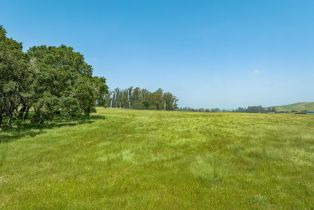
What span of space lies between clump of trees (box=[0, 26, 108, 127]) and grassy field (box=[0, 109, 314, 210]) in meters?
8.82

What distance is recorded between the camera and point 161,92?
616ft

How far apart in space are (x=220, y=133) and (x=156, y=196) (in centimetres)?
2239

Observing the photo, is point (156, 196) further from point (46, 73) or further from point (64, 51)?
point (64, 51)

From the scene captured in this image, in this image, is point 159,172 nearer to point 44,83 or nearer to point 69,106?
point 69,106

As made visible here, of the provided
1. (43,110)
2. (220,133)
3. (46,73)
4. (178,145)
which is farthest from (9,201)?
(46,73)

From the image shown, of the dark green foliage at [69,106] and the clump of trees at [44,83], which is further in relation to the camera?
the dark green foliage at [69,106]

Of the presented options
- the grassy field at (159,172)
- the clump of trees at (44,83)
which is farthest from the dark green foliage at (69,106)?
the grassy field at (159,172)

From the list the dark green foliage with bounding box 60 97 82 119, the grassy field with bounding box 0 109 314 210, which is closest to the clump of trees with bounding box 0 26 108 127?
the dark green foliage with bounding box 60 97 82 119

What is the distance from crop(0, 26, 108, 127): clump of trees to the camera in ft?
116

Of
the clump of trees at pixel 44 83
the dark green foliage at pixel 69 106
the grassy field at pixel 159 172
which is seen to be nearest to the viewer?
the grassy field at pixel 159 172

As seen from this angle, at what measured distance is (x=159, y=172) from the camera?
59.6 ft

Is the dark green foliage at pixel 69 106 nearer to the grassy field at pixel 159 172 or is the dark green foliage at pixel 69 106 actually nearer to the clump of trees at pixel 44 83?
the clump of trees at pixel 44 83

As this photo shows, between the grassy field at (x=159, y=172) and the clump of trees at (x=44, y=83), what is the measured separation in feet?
28.9

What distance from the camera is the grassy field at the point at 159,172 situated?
42.4 feet
